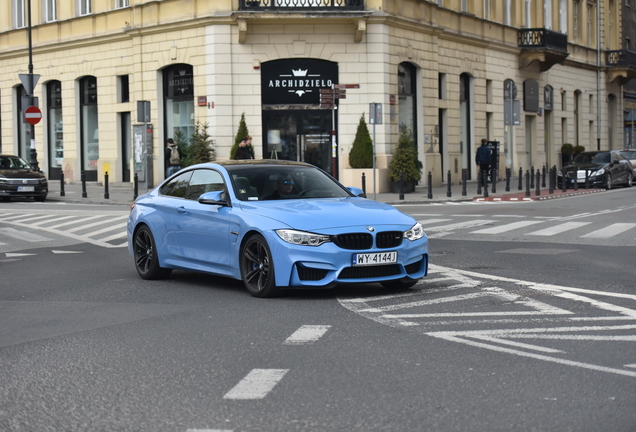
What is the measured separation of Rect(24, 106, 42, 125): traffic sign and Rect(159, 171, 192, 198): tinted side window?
23.9 meters

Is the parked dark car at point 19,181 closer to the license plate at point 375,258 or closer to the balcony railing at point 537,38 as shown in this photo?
the license plate at point 375,258

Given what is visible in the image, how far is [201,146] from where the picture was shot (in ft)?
107

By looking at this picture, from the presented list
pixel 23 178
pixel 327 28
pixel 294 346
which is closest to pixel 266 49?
pixel 327 28

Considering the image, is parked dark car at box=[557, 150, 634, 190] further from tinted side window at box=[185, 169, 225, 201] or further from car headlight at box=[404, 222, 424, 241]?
car headlight at box=[404, 222, 424, 241]

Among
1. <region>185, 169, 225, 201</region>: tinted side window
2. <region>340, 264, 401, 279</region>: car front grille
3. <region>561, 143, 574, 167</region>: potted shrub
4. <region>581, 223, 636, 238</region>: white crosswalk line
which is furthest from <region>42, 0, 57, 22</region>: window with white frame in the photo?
<region>340, 264, 401, 279</region>: car front grille

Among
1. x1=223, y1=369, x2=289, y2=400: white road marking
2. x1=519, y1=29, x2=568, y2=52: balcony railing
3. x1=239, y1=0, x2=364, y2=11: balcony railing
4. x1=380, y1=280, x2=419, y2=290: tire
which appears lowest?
x1=223, y1=369, x2=289, y2=400: white road marking

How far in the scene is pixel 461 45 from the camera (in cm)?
3947

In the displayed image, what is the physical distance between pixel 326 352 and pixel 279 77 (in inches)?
1061

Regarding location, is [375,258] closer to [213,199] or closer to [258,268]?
[258,268]

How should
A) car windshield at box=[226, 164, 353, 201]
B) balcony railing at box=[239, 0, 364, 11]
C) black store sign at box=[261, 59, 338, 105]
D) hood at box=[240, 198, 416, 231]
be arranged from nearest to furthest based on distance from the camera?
1. hood at box=[240, 198, 416, 231]
2. car windshield at box=[226, 164, 353, 201]
3. balcony railing at box=[239, 0, 364, 11]
4. black store sign at box=[261, 59, 338, 105]

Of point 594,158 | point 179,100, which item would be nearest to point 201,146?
point 179,100

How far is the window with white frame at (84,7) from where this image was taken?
38.6m

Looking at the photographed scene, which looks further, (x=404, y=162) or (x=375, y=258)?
(x=404, y=162)

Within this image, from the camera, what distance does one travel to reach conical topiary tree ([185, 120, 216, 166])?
32531 millimetres
